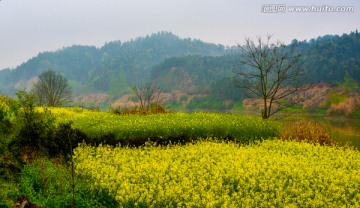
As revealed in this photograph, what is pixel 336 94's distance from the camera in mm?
95812

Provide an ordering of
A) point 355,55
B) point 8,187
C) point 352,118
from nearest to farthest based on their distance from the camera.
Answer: point 8,187 < point 352,118 < point 355,55

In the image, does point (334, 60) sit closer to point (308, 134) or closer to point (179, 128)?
point (308, 134)

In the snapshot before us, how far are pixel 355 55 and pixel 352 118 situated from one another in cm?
4425

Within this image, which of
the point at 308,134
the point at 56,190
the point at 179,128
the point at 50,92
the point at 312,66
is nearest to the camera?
the point at 56,190

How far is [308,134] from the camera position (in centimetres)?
2100

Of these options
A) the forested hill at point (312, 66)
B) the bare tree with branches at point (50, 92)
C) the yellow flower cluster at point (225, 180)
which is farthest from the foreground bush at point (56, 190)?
the forested hill at point (312, 66)

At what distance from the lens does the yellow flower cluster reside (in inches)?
408

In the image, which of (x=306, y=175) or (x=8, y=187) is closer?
(x=8, y=187)

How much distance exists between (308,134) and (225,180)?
1017 centimetres

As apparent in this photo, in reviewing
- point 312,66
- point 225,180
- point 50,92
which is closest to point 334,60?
point 312,66

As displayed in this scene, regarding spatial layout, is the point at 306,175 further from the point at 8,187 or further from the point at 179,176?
the point at 8,187

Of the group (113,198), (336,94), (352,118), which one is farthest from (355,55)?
(113,198)

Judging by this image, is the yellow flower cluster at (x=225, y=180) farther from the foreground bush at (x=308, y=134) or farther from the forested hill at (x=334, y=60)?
the forested hill at (x=334, y=60)

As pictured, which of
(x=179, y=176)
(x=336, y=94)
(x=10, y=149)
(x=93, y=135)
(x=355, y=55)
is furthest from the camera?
(x=355, y=55)
